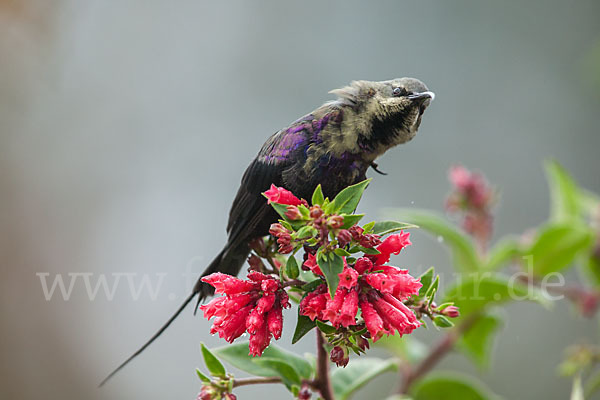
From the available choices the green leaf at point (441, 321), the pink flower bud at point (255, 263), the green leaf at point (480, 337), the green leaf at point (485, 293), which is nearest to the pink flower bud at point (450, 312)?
the green leaf at point (441, 321)

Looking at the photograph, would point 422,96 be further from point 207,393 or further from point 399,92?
point 207,393

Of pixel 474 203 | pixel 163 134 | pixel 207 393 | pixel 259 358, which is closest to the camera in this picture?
pixel 207 393

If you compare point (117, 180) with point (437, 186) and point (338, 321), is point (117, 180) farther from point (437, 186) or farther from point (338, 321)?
point (338, 321)

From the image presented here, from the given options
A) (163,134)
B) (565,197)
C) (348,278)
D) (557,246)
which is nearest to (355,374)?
(348,278)

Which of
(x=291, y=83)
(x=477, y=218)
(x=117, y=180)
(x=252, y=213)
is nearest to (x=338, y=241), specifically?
(x=252, y=213)

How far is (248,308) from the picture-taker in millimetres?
636

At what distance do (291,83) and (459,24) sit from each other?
0.84 m

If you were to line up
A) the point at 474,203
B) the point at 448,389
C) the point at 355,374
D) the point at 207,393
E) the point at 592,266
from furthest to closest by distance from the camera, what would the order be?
the point at 592,266 → the point at 474,203 → the point at 448,389 → the point at 355,374 → the point at 207,393

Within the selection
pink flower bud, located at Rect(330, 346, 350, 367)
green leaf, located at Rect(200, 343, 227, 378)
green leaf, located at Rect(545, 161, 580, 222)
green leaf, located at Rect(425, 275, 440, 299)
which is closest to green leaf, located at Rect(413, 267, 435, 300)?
green leaf, located at Rect(425, 275, 440, 299)

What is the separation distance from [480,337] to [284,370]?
0.56 m

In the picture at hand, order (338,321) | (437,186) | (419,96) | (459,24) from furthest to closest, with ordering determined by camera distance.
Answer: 1. (459,24)
2. (437,186)
3. (419,96)
4. (338,321)

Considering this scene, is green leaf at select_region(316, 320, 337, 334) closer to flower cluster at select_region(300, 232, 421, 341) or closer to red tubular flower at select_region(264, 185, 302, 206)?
flower cluster at select_region(300, 232, 421, 341)

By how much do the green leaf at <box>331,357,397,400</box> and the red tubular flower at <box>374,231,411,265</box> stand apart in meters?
0.30

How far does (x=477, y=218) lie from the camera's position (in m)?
1.23
